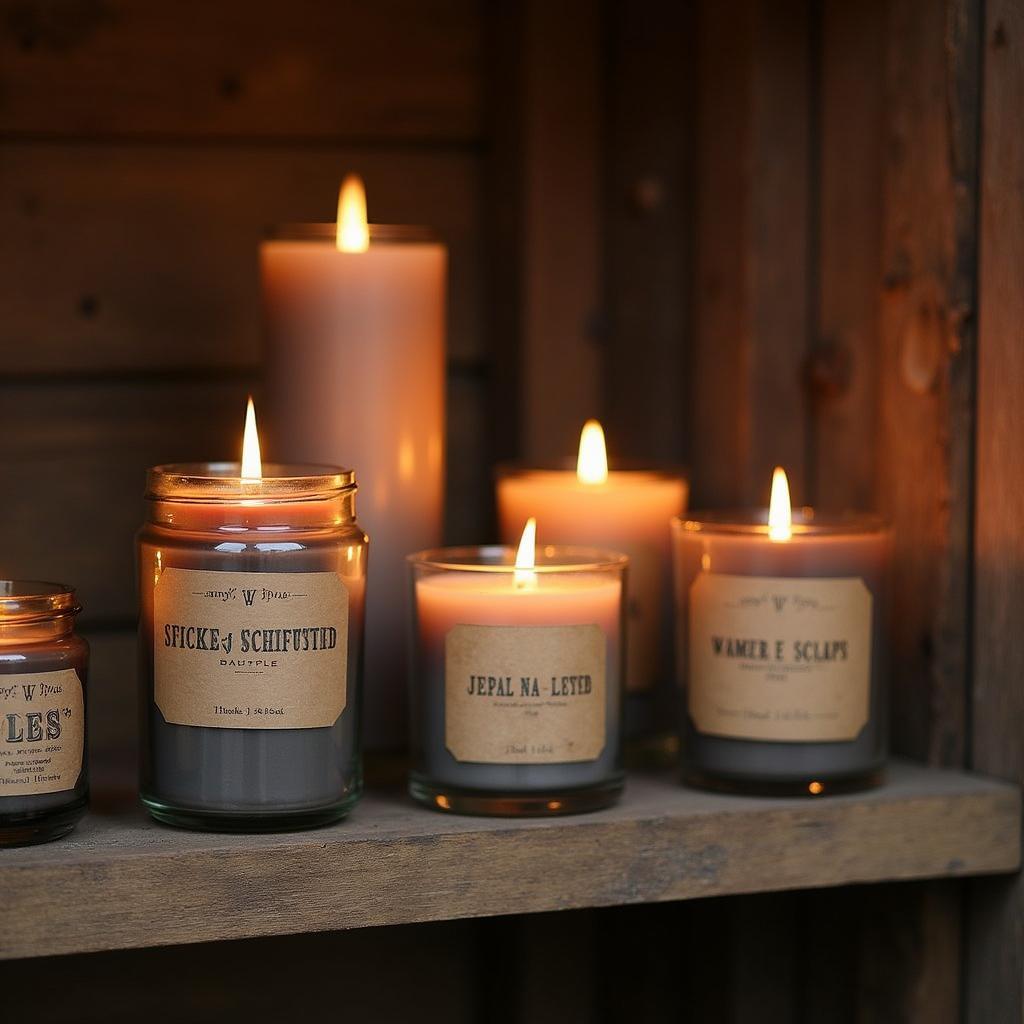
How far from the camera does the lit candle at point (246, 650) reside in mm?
606

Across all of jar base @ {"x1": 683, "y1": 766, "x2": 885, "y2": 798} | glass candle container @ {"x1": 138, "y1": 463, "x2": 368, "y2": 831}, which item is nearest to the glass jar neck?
glass candle container @ {"x1": 138, "y1": 463, "x2": 368, "y2": 831}

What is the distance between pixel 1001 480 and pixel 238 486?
1.09 feet

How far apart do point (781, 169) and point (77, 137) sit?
36 cm

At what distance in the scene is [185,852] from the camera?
0.59 m

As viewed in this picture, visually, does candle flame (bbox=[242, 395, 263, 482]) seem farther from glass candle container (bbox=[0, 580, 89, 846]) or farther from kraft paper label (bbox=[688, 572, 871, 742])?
kraft paper label (bbox=[688, 572, 871, 742])

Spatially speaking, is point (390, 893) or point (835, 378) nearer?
point (390, 893)

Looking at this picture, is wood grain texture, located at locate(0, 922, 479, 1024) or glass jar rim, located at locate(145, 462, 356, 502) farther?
wood grain texture, located at locate(0, 922, 479, 1024)

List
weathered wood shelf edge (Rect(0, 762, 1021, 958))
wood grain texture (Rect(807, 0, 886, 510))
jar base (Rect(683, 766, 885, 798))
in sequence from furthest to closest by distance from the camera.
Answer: wood grain texture (Rect(807, 0, 886, 510)) < jar base (Rect(683, 766, 885, 798)) < weathered wood shelf edge (Rect(0, 762, 1021, 958))

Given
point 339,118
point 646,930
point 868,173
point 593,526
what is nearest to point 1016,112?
point 868,173

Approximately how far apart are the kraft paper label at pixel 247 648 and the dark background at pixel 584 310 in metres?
0.13

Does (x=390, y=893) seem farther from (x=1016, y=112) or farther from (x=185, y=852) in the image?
(x=1016, y=112)

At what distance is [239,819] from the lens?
0.62m

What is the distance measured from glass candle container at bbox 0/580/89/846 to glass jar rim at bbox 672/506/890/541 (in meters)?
0.27

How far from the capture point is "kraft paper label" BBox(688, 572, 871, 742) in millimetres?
682
